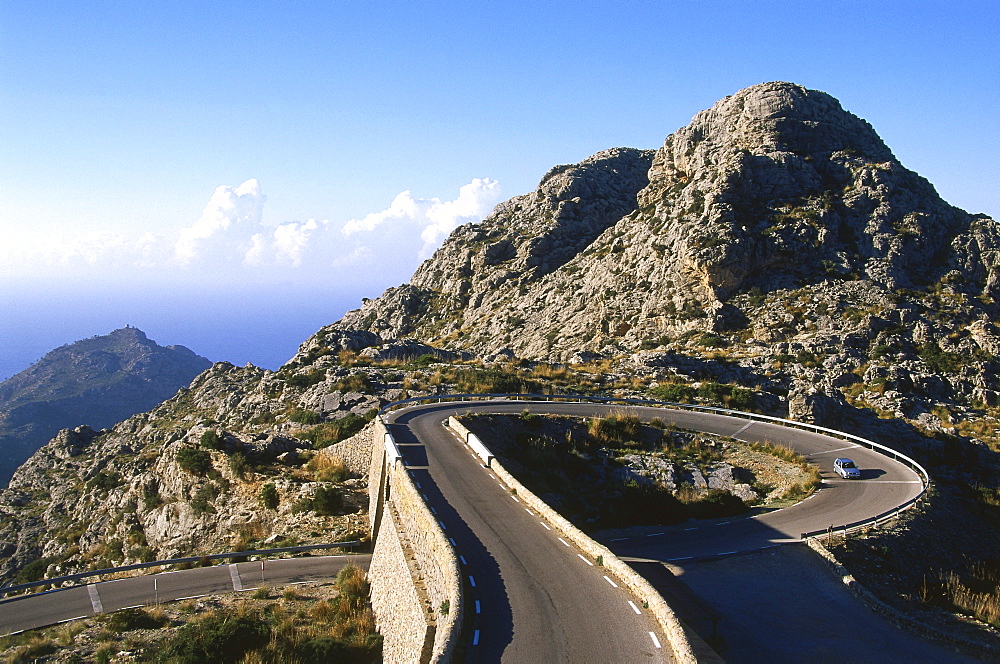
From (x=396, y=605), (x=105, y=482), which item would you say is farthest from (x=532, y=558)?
(x=105, y=482)

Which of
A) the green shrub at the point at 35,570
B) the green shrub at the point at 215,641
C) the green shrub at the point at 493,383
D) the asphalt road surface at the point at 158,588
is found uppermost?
the green shrub at the point at 493,383

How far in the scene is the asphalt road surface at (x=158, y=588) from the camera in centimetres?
→ 2194

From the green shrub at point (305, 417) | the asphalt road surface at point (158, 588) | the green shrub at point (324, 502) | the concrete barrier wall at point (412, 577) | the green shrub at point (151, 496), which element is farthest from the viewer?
the green shrub at point (305, 417)

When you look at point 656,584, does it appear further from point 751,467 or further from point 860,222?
point 860,222

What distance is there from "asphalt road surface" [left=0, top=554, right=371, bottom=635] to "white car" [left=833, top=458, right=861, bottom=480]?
21370mm

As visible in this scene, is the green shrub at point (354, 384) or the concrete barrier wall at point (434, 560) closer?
the concrete barrier wall at point (434, 560)

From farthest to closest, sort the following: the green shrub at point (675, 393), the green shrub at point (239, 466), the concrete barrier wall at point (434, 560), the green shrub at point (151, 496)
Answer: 1. the green shrub at point (675, 393)
2. the green shrub at point (151, 496)
3. the green shrub at point (239, 466)
4. the concrete barrier wall at point (434, 560)

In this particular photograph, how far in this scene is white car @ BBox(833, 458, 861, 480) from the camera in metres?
28.1

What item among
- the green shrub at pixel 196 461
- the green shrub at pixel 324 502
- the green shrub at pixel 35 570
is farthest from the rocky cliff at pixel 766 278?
the green shrub at pixel 35 570

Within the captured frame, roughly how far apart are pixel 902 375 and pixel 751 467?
27.1 metres

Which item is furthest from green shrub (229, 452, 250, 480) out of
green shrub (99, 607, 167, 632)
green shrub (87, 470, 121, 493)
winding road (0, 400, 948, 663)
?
green shrub (87, 470, 121, 493)

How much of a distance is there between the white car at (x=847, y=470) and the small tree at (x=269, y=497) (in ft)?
86.8

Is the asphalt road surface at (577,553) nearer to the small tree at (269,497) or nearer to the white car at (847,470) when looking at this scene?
the white car at (847,470)

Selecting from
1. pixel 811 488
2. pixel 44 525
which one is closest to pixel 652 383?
pixel 811 488
